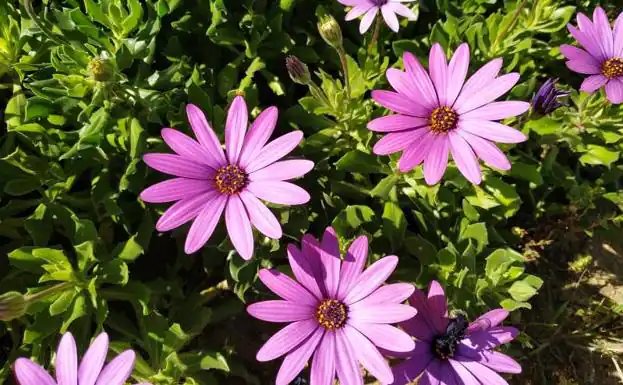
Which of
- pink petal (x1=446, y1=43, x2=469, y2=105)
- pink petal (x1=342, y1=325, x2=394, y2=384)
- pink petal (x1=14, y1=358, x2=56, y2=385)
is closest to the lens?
pink petal (x1=14, y1=358, x2=56, y2=385)

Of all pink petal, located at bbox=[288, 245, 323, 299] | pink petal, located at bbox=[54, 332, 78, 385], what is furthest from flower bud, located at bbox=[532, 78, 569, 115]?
pink petal, located at bbox=[54, 332, 78, 385]

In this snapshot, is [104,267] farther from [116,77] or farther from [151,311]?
[116,77]

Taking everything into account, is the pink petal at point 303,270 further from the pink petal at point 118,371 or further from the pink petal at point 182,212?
the pink petal at point 118,371

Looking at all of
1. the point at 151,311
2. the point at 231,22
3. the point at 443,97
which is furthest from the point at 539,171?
the point at 151,311

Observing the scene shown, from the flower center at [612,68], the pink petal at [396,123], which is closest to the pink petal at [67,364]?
the pink petal at [396,123]

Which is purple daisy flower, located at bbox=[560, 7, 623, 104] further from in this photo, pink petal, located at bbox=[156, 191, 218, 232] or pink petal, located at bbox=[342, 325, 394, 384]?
pink petal, located at bbox=[156, 191, 218, 232]

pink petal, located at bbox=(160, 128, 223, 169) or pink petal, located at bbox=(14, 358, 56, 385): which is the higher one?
pink petal, located at bbox=(160, 128, 223, 169)
